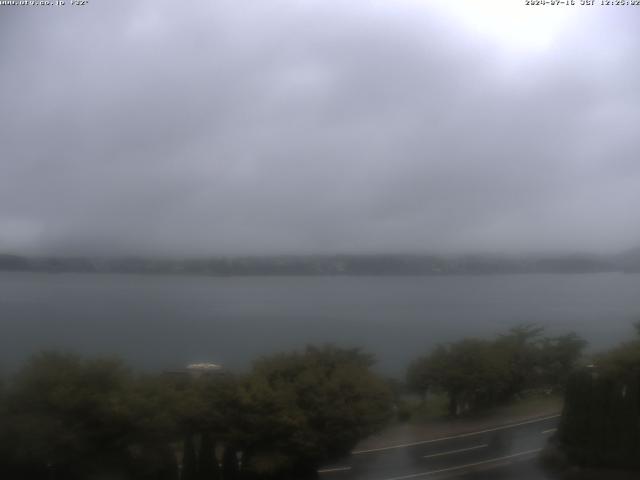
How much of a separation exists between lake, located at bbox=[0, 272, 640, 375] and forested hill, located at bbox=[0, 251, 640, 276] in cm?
28

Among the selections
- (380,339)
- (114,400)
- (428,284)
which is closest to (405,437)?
(380,339)

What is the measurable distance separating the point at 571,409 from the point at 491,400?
1.46 m

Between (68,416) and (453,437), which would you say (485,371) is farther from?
(68,416)

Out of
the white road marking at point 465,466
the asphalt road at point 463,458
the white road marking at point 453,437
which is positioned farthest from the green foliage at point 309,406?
the white road marking at point 465,466

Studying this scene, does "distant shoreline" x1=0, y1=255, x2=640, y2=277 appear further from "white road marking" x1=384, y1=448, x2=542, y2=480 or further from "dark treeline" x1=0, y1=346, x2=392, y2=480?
"white road marking" x1=384, y1=448, x2=542, y2=480

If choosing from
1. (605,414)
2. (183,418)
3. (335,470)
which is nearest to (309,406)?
(335,470)

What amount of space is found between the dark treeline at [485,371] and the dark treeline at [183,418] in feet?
3.57

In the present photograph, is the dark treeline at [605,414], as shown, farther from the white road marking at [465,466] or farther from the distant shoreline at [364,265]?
the distant shoreline at [364,265]

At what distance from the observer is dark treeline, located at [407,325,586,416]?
1085 centimetres

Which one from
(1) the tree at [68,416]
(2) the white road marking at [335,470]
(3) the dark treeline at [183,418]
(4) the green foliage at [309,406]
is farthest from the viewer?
(2) the white road marking at [335,470]

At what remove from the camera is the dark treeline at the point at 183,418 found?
8727 mm

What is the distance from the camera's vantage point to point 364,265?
1259 cm

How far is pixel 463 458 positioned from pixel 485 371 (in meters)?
1.58

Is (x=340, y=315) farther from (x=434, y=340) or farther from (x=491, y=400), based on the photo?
(x=491, y=400)
